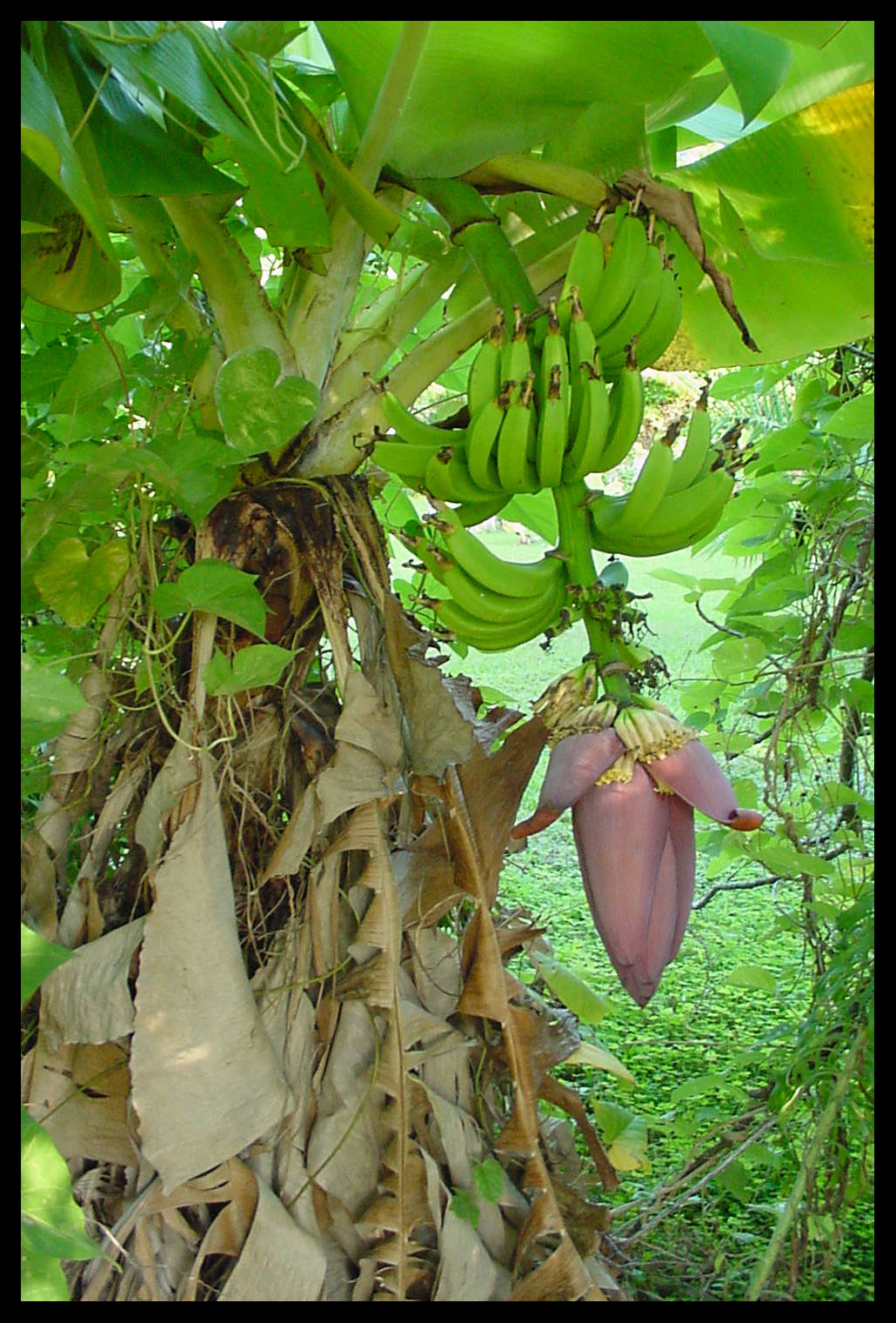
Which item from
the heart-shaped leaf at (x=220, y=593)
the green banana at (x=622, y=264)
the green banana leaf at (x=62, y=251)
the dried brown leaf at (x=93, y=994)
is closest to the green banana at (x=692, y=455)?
the green banana at (x=622, y=264)

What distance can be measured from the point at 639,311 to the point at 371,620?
358 millimetres

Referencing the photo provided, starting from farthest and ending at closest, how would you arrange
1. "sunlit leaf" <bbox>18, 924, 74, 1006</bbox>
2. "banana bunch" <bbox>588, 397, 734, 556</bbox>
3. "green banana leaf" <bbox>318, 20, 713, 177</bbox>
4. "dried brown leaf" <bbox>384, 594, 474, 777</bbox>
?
"dried brown leaf" <bbox>384, 594, 474, 777</bbox>, "banana bunch" <bbox>588, 397, 734, 556</bbox>, "green banana leaf" <bbox>318, 20, 713, 177</bbox>, "sunlit leaf" <bbox>18, 924, 74, 1006</bbox>

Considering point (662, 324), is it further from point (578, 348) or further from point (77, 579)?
point (77, 579)

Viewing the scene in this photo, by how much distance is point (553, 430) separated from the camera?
0.74m

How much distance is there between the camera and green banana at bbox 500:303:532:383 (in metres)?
0.76

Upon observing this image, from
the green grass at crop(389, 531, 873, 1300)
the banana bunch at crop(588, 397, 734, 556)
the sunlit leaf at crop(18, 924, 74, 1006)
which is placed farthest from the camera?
the green grass at crop(389, 531, 873, 1300)

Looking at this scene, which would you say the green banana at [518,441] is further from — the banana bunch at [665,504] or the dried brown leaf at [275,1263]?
the dried brown leaf at [275,1263]

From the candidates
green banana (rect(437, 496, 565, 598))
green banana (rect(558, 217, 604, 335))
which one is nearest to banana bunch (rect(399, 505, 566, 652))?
green banana (rect(437, 496, 565, 598))

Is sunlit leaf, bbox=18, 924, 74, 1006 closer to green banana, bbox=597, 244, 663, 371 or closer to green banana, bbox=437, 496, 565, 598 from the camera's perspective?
green banana, bbox=437, 496, 565, 598

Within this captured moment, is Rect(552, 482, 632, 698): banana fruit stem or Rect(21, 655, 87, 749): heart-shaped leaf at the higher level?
Rect(552, 482, 632, 698): banana fruit stem

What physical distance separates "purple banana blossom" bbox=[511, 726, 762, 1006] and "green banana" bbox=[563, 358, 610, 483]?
218 mm

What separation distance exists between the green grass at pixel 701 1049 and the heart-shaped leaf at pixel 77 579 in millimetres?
448

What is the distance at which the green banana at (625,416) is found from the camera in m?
0.78

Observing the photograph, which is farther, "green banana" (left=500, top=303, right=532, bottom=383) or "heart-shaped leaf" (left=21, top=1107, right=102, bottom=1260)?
"green banana" (left=500, top=303, right=532, bottom=383)
